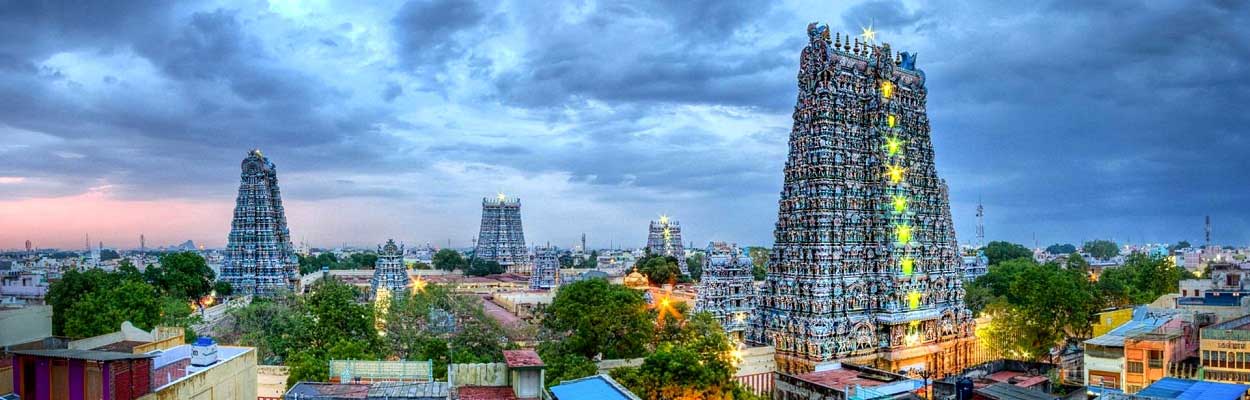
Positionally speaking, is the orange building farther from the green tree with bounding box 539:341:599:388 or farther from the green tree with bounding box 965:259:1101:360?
the green tree with bounding box 539:341:599:388

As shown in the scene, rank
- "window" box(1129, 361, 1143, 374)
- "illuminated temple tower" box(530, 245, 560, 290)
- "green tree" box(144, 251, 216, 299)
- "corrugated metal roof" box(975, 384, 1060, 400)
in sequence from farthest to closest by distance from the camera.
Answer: "illuminated temple tower" box(530, 245, 560, 290) → "green tree" box(144, 251, 216, 299) → "window" box(1129, 361, 1143, 374) → "corrugated metal roof" box(975, 384, 1060, 400)

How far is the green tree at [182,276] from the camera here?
2694 inches

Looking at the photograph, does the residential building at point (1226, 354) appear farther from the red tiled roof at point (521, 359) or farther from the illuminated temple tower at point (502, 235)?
the illuminated temple tower at point (502, 235)

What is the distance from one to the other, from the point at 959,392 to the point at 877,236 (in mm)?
22185

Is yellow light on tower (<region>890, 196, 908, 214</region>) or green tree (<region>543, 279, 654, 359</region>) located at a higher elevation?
yellow light on tower (<region>890, 196, 908, 214</region>)

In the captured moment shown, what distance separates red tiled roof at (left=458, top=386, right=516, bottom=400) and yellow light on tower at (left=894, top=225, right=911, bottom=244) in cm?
2986

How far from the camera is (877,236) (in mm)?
45719

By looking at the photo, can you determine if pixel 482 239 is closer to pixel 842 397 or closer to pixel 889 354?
pixel 889 354

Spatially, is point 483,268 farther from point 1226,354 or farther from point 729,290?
point 1226,354

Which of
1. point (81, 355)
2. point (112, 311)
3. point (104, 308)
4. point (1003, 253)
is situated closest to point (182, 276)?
point (104, 308)

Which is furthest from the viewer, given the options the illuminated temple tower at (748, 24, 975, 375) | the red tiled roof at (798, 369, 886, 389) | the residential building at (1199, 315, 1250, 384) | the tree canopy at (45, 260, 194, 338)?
the illuminated temple tower at (748, 24, 975, 375)

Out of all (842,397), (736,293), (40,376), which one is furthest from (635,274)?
(40,376)

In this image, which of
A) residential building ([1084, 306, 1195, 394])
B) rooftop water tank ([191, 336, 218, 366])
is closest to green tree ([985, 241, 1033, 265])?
residential building ([1084, 306, 1195, 394])

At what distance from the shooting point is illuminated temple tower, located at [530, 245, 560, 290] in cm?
8950
